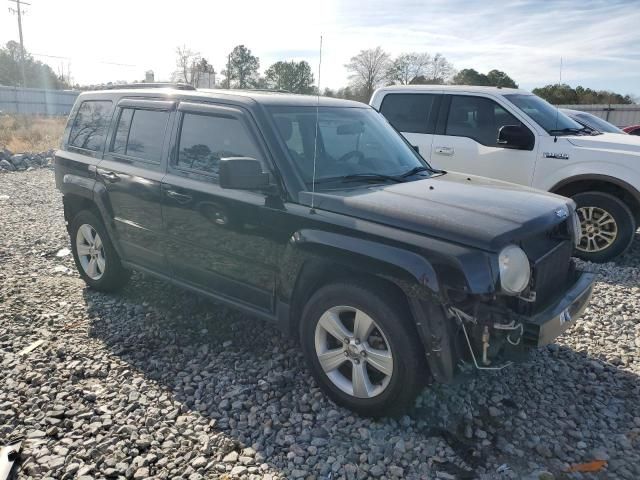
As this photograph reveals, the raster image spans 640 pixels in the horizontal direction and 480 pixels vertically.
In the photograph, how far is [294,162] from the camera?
346cm

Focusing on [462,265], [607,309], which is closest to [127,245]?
[462,265]

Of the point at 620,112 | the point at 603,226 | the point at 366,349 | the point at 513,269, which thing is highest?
the point at 620,112

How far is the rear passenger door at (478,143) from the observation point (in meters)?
6.75

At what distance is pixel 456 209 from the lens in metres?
3.05

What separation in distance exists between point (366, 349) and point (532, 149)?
4.68 meters

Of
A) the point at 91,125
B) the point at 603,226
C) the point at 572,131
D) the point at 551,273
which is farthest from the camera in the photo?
the point at 572,131

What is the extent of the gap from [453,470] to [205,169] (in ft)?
8.55

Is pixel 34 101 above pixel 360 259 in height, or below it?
A: above

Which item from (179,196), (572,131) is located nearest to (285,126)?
(179,196)

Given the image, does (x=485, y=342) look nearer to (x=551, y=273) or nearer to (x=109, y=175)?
(x=551, y=273)

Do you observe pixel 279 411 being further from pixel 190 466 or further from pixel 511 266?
pixel 511 266

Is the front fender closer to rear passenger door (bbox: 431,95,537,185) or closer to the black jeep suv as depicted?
the black jeep suv

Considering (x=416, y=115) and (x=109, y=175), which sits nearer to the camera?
(x=109, y=175)

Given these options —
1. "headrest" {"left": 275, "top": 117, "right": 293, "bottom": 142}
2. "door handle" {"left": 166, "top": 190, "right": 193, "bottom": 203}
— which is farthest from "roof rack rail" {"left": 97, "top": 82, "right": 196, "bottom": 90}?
"headrest" {"left": 275, "top": 117, "right": 293, "bottom": 142}
